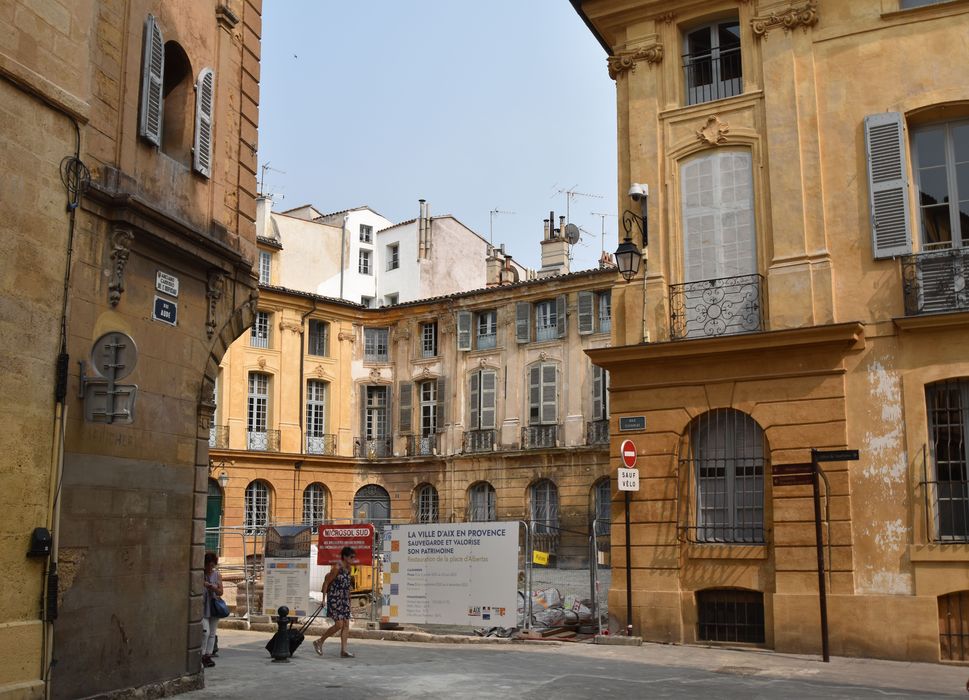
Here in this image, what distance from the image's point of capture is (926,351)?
47.2ft

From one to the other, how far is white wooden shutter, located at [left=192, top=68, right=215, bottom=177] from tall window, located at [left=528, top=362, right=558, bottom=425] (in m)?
26.1

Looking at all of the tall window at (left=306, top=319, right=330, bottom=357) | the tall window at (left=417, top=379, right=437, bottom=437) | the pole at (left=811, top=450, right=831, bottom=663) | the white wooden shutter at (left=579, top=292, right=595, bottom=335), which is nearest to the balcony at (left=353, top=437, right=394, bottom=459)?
the tall window at (left=417, top=379, right=437, bottom=437)

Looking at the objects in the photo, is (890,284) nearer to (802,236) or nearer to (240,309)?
(802,236)

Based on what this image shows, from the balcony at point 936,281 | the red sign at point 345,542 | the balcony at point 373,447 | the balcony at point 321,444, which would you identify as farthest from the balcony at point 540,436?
the balcony at point 936,281

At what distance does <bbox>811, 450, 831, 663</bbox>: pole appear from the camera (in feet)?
45.6

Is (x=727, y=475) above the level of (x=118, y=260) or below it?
below

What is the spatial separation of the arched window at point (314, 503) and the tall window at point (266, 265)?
30.7 ft

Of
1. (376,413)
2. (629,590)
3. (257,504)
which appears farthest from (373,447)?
(629,590)

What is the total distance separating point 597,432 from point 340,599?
22.2 meters

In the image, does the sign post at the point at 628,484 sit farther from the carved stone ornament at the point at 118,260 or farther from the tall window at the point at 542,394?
the tall window at the point at 542,394

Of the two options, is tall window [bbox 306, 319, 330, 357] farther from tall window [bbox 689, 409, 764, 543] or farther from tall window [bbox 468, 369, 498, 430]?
tall window [bbox 689, 409, 764, 543]

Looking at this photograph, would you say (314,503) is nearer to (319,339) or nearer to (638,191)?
(319,339)

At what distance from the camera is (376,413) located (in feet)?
141

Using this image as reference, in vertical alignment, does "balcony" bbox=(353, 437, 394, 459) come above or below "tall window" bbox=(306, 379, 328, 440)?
below
